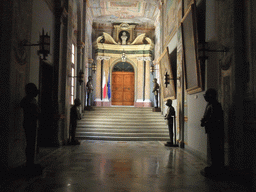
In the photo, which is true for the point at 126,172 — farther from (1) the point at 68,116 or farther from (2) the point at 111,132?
(2) the point at 111,132

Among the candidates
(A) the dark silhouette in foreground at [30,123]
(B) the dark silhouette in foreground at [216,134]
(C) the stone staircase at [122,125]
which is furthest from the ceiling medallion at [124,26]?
(B) the dark silhouette in foreground at [216,134]

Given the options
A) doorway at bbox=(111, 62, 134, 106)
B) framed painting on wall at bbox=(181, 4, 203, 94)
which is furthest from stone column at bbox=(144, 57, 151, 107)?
framed painting on wall at bbox=(181, 4, 203, 94)

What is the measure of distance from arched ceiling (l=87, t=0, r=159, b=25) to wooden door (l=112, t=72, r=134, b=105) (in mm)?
3658

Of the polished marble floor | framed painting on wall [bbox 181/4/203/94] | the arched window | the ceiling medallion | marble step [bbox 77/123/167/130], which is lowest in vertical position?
the polished marble floor

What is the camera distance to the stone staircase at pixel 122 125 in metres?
9.18

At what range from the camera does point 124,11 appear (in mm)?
14688

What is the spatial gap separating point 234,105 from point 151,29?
13.5 metres

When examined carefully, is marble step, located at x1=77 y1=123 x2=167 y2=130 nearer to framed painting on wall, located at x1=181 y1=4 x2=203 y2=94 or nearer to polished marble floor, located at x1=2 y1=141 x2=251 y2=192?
framed painting on wall, located at x1=181 y1=4 x2=203 y2=94

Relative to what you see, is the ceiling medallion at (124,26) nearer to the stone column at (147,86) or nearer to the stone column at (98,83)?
the stone column at (147,86)

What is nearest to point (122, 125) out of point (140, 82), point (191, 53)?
point (191, 53)

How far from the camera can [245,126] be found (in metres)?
3.61

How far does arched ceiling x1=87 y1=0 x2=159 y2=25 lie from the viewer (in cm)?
1352

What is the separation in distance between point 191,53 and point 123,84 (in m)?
10.8

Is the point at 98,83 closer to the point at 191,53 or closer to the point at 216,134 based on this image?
the point at 191,53
